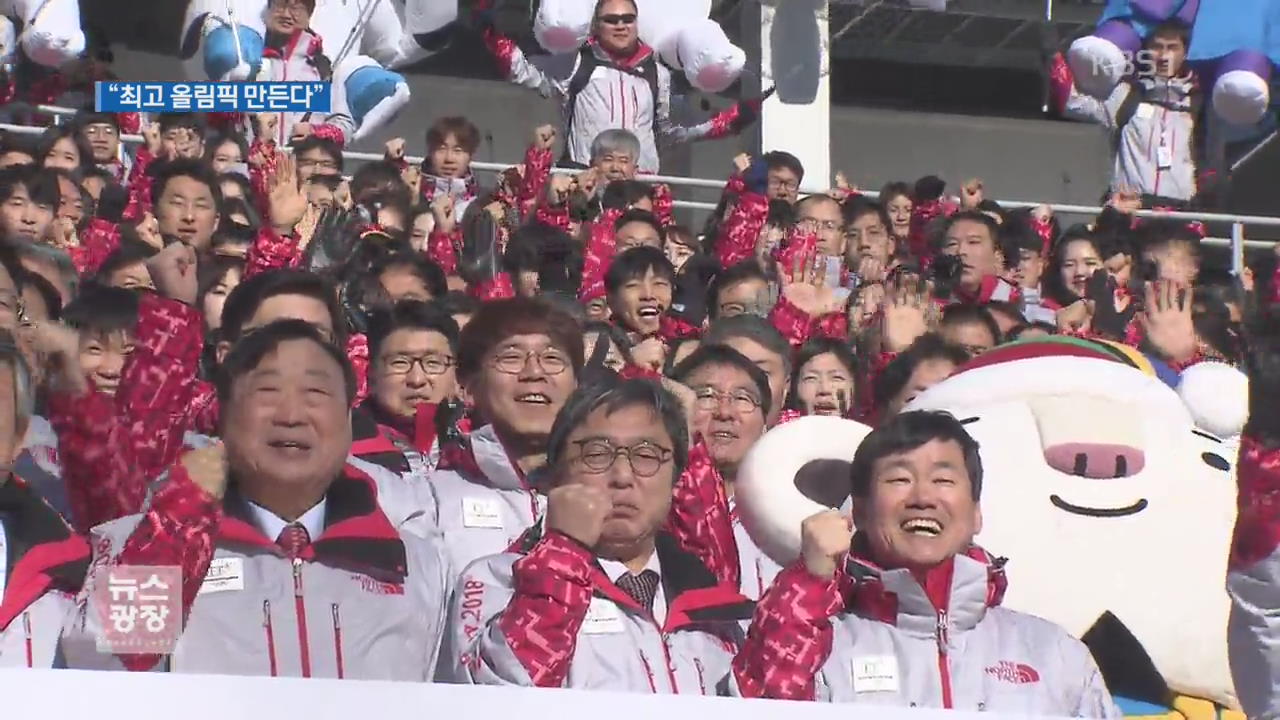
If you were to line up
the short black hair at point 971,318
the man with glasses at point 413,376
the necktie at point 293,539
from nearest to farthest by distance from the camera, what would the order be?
the necktie at point 293,539
the man with glasses at point 413,376
the short black hair at point 971,318

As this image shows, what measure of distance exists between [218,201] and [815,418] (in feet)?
10.0

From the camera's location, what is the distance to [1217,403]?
556cm

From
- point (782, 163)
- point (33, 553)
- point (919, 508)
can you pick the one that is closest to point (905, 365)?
point (919, 508)

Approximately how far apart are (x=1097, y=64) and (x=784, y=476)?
6.85m

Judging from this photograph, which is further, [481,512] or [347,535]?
[481,512]

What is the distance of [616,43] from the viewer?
10.4 metres

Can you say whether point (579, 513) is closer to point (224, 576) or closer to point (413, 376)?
point (224, 576)

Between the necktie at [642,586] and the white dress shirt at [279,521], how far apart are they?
50cm

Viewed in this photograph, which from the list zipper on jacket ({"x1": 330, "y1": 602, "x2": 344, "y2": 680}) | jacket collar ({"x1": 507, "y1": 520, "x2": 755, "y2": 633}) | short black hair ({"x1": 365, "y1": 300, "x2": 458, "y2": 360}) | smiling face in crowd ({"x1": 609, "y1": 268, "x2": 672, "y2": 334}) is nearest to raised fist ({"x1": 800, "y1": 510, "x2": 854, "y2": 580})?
jacket collar ({"x1": 507, "y1": 520, "x2": 755, "y2": 633})

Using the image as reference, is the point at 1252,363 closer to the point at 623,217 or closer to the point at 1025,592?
the point at 1025,592

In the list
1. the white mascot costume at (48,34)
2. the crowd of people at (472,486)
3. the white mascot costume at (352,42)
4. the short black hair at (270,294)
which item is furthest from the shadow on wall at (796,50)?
the short black hair at (270,294)

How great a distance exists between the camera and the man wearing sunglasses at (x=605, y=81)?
10297mm

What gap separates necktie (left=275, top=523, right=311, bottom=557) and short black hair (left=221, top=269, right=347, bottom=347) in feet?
3.77

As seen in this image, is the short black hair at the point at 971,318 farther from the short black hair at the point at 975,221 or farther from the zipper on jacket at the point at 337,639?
the zipper on jacket at the point at 337,639
